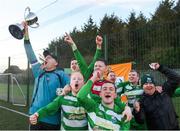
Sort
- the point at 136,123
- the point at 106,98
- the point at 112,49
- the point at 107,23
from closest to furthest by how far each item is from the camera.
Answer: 1. the point at 106,98
2. the point at 136,123
3. the point at 112,49
4. the point at 107,23

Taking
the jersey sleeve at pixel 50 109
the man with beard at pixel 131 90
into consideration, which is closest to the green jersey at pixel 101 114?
the jersey sleeve at pixel 50 109

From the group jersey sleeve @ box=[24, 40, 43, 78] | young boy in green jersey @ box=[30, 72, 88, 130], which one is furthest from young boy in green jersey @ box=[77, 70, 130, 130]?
jersey sleeve @ box=[24, 40, 43, 78]

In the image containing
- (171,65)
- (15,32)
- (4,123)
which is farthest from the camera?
(4,123)

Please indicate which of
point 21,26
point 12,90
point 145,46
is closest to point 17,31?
point 21,26

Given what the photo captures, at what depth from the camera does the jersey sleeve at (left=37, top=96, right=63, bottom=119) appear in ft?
19.6

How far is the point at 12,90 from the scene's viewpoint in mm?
23812

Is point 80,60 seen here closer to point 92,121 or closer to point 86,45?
point 92,121

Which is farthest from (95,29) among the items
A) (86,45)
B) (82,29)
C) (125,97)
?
(125,97)

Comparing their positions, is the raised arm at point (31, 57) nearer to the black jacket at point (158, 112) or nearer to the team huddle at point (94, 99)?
the team huddle at point (94, 99)

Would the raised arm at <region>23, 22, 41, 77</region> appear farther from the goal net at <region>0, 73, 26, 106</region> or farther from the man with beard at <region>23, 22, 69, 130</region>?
the goal net at <region>0, 73, 26, 106</region>

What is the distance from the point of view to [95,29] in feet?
205

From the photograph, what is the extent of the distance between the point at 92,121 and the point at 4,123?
8.82 m

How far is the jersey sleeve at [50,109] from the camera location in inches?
235

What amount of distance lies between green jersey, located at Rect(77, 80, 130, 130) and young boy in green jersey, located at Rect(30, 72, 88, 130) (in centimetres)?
43
